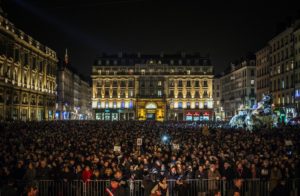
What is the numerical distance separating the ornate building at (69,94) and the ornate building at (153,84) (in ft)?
28.4

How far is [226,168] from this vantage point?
15211 mm

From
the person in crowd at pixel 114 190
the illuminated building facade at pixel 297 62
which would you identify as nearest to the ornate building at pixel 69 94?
the illuminated building facade at pixel 297 62

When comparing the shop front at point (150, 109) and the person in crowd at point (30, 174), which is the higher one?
the shop front at point (150, 109)

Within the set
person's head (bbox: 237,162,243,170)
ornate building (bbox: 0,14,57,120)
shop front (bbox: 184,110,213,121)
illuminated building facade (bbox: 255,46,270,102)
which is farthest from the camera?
shop front (bbox: 184,110,213,121)

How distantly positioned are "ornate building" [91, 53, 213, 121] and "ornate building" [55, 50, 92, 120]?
28.4 feet

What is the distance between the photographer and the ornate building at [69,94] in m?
119

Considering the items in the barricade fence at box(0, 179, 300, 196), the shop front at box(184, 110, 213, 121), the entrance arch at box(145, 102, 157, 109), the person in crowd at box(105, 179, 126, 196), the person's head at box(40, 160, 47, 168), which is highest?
the entrance arch at box(145, 102, 157, 109)

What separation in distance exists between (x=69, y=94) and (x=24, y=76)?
54.1 meters

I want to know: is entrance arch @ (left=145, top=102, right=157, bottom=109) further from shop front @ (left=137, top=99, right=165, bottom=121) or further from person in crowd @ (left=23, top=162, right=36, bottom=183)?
person in crowd @ (left=23, top=162, right=36, bottom=183)

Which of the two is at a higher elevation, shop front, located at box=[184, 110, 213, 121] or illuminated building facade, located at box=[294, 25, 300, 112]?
illuminated building facade, located at box=[294, 25, 300, 112]

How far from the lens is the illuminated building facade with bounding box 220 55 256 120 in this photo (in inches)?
4326

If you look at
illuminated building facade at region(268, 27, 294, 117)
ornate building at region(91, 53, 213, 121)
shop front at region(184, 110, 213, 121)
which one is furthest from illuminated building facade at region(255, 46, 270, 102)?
ornate building at region(91, 53, 213, 121)

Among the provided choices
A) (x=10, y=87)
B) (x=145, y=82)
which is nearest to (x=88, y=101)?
(x=145, y=82)

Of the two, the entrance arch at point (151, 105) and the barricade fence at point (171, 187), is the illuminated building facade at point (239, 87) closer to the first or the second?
the entrance arch at point (151, 105)
